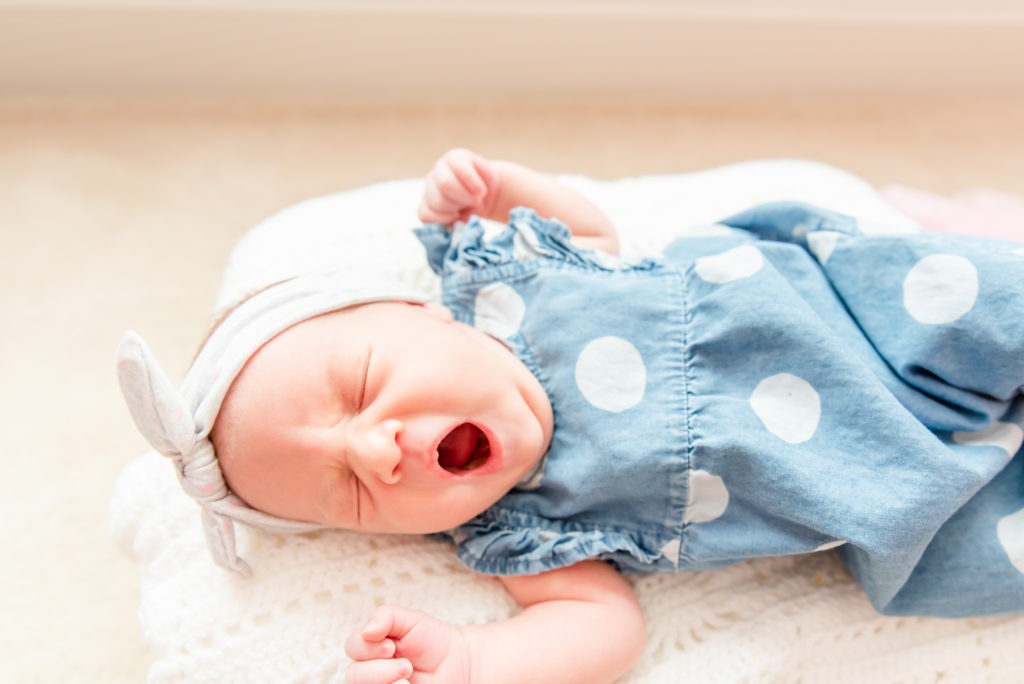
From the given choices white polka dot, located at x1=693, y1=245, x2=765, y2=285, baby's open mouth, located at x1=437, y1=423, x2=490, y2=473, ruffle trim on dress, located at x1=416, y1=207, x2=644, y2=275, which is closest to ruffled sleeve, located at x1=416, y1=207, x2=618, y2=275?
ruffle trim on dress, located at x1=416, y1=207, x2=644, y2=275

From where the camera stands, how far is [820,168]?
1.35 metres

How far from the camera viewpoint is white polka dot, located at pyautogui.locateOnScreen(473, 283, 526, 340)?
1.07m

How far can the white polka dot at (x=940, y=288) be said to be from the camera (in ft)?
3.16

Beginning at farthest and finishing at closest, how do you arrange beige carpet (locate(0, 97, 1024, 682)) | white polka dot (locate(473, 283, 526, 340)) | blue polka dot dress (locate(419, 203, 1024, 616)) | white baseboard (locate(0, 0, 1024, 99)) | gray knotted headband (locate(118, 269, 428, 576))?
white baseboard (locate(0, 0, 1024, 99)) < beige carpet (locate(0, 97, 1024, 682)) < white polka dot (locate(473, 283, 526, 340)) < blue polka dot dress (locate(419, 203, 1024, 616)) < gray knotted headband (locate(118, 269, 428, 576))

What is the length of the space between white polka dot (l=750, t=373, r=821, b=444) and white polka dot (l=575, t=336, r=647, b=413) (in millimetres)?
133

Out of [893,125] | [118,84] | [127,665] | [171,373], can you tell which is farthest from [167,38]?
[893,125]

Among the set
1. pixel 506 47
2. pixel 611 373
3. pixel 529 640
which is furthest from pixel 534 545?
pixel 506 47

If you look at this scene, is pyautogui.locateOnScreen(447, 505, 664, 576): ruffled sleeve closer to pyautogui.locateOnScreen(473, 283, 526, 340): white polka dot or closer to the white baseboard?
pyautogui.locateOnScreen(473, 283, 526, 340): white polka dot

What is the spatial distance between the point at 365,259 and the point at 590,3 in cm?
60

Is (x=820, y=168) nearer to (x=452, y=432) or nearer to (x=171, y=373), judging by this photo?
(x=452, y=432)

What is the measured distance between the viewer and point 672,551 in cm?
101

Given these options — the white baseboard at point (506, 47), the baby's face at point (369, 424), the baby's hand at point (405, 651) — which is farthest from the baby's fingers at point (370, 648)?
the white baseboard at point (506, 47)

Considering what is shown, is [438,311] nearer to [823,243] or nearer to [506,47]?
[823,243]

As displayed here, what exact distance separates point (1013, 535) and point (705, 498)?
1.13 ft
